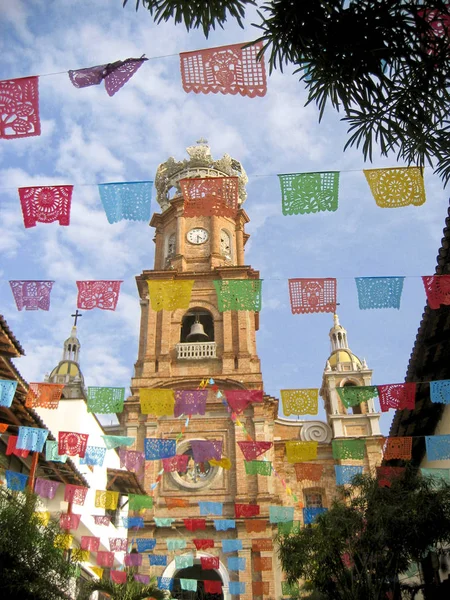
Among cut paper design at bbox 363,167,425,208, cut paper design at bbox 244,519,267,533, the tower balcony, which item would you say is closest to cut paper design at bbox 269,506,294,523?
cut paper design at bbox 244,519,267,533

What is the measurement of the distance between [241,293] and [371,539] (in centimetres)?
599

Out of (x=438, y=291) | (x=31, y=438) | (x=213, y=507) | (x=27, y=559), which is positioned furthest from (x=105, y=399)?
(x=438, y=291)

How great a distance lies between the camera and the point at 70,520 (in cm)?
1708

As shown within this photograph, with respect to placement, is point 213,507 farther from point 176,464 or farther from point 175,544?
point 176,464

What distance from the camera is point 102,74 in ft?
29.7

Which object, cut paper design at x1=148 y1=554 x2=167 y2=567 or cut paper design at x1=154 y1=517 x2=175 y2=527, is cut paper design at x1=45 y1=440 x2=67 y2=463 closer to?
cut paper design at x1=154 y1=517 x2=175 y2=527

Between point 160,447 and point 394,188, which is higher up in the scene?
point 394,188

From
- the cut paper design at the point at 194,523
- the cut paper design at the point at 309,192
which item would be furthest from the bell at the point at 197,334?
the cut paper design at the point at 309,192

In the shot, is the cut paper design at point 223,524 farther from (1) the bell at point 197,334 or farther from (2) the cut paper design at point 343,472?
(1) the bell at point 197,334

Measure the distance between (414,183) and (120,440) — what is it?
11.9 m

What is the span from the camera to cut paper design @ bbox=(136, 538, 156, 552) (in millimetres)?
23219

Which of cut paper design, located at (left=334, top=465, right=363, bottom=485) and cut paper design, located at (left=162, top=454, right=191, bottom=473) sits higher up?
cut paper design, located at (left=162, top=454, right=191, bottom=473)

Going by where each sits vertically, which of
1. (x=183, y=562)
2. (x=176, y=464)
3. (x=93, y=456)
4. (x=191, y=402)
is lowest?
(x=183, y=562)

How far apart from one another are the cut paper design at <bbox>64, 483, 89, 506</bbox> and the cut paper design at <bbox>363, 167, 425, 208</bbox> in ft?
39.0
